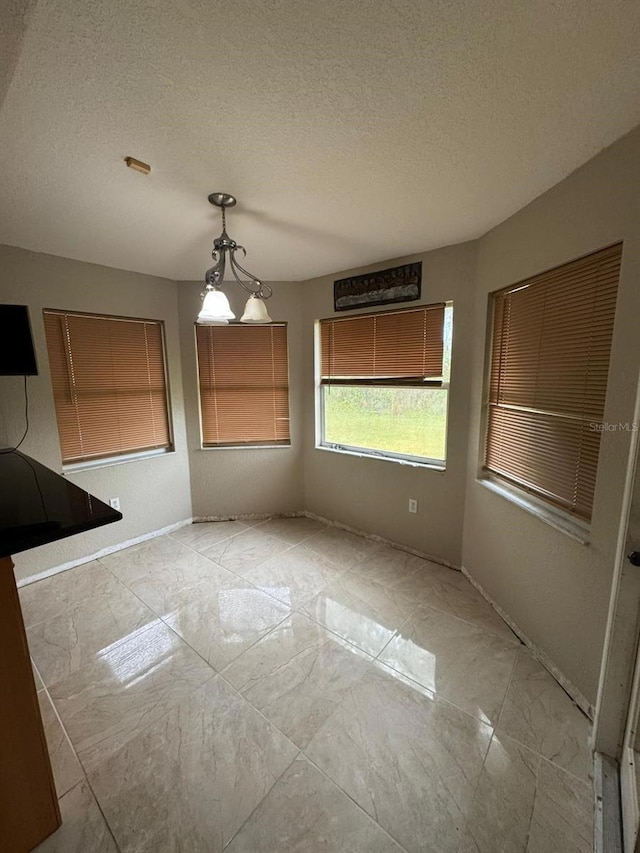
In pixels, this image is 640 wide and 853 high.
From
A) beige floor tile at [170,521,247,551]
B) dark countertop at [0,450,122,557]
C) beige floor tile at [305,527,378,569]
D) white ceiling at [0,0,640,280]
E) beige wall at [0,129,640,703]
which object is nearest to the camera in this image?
white ceiling at [0,0,640,280]

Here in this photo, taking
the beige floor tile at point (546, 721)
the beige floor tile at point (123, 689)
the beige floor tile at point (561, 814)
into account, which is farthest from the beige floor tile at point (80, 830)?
the beige floor tile at point (546, 721)

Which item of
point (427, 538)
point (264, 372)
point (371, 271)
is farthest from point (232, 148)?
point (427, 538)

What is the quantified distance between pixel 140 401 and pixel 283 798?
9.25ft

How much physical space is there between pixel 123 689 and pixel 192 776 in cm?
59

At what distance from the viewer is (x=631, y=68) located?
0.94m

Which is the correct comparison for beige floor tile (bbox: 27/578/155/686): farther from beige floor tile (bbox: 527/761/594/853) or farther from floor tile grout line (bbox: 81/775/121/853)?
beige floor tile (bbox: 527/761/594/853)

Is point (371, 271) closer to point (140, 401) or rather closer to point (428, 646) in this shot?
point (140, 401)

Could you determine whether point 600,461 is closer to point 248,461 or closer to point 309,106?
point 309,106

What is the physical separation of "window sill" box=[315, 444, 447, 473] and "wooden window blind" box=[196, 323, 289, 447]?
52 cm

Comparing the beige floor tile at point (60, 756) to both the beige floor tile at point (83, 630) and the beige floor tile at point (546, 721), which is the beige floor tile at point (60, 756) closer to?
the beige floor tile at point (83, 630)

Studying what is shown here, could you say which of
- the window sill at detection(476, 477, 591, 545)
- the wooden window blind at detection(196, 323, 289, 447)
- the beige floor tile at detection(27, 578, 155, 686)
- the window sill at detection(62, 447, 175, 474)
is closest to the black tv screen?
the window sill at detection(62, 447, 175, 474)

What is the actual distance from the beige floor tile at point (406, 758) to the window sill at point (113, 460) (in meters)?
2.47

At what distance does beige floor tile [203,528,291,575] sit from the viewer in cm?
263

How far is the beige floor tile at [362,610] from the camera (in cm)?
189
